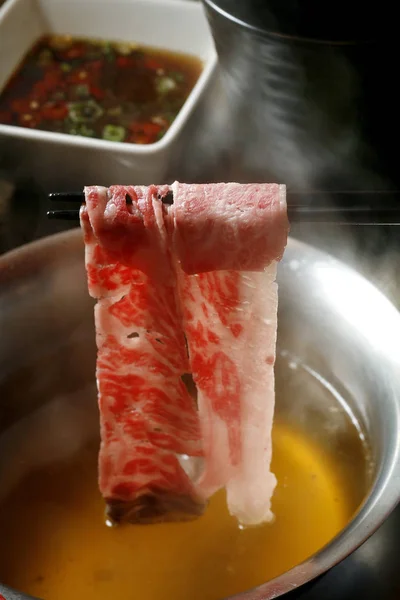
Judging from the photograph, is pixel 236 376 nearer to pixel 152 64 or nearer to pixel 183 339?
pixel 183 339

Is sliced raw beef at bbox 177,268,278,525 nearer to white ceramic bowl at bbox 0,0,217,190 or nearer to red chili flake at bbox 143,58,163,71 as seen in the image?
white ceramic bowl at bbox 0,0,217,190

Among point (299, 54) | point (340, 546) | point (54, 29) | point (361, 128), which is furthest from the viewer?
point (54, 29)

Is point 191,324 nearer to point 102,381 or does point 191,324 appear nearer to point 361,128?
point 102,381

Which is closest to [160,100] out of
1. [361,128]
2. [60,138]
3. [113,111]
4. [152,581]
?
[113,111]

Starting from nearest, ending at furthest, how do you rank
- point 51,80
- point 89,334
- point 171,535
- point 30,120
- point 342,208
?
point 342,208 → point 171,535 → point 89,334 → point 30,120 → point 51,80

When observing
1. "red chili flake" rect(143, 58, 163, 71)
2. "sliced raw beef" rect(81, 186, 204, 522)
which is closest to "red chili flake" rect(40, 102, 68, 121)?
"red chili flake" rect(143, 58, 163, 71)

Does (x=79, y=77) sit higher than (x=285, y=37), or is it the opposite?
(x=285, y=37)

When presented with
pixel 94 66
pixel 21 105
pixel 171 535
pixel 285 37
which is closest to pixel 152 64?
pixel 94 66
